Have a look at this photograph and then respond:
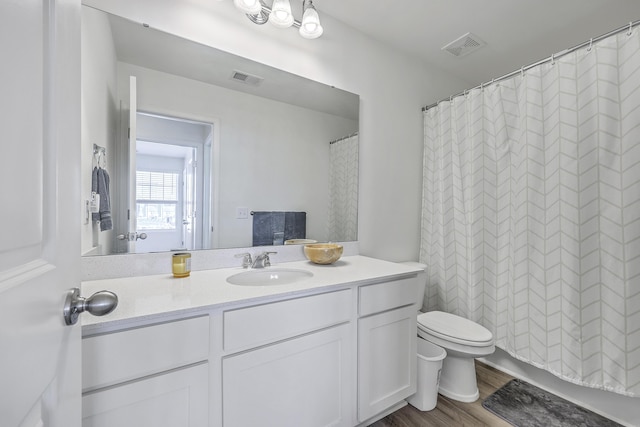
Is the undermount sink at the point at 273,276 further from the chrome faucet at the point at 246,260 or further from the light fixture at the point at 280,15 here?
the light fixture at the point at 280,15

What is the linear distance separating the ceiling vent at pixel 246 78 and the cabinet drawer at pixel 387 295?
1.33 metres

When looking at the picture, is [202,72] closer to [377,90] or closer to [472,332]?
[377,90]

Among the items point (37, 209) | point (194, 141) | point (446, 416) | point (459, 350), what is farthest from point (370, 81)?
point (446, 416)

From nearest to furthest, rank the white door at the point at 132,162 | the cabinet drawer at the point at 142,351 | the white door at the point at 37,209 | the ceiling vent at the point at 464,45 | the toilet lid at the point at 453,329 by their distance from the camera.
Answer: the white door at the point at 37,209 → the cabinet drawer at the point at 142,351 → the white door at the point at 132,162 → the toilet lid at the point at 453,329 → the ceiling vent at the point at 464,45

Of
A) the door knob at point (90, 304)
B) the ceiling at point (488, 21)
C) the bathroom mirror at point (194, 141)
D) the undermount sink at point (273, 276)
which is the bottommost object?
the undermount sink at point (273, 276)

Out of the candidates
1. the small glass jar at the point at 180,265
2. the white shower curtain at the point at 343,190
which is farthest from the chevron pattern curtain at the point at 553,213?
the small glass jar at the point at 180,265

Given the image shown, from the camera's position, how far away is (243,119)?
5.42ft

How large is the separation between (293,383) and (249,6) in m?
1.84

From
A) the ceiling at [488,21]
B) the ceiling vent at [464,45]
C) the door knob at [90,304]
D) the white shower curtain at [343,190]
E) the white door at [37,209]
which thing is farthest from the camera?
the ceiling vent at [464,45]

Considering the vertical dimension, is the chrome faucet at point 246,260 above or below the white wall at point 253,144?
below

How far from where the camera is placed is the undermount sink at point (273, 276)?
4.85 ft

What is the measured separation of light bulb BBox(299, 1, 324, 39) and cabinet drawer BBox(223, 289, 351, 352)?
4.98ft

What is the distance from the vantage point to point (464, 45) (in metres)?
2.22

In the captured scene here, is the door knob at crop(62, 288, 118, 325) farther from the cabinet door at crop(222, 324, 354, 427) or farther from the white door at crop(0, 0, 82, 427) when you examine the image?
the cabinet door at crop(222, 324, 354, 427)
